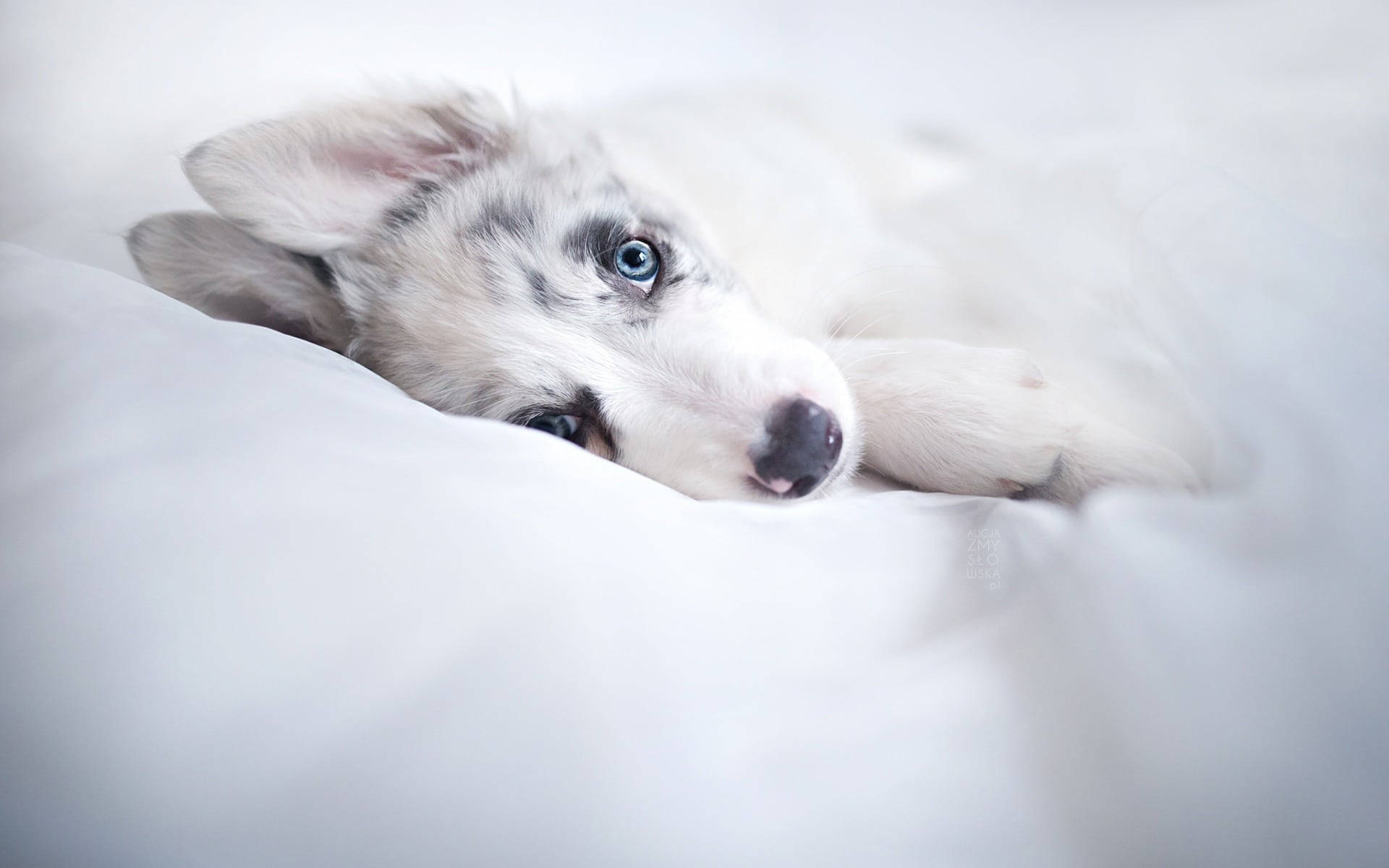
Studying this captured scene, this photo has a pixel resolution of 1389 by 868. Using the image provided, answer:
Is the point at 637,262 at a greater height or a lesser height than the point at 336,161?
lesser

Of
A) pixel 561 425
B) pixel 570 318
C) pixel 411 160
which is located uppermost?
pixel 411 160

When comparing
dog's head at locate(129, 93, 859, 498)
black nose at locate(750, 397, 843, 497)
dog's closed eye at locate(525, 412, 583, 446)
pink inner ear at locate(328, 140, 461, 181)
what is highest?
pink inner ear at locate(328, 140, 461, 181)

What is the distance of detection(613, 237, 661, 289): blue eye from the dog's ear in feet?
1.43

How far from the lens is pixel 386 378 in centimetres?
121

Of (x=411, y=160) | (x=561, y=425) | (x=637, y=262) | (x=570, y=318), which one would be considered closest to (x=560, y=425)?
(x=561, y=425)

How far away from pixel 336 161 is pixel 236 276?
24 centimetres

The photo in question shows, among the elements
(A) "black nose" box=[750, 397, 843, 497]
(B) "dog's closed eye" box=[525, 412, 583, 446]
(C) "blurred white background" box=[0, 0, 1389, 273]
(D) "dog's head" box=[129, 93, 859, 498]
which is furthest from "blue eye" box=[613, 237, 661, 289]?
(C) "blurred white background" box=[0, 0, 1389, 273]

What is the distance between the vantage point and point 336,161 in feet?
4.26

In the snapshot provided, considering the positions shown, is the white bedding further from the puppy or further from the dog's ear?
the dog's ear

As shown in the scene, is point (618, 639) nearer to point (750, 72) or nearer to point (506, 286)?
point (506, 286)

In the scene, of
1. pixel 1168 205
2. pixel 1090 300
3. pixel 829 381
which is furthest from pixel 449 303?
pixel 1168 205

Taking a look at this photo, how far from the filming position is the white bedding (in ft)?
1.92

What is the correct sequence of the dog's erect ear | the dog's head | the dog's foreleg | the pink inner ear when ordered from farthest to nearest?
the pink inner ear, the dog's erect ear, the dog's head, the dog's foreleg

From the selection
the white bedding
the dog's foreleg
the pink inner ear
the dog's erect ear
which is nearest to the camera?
the white bedding
